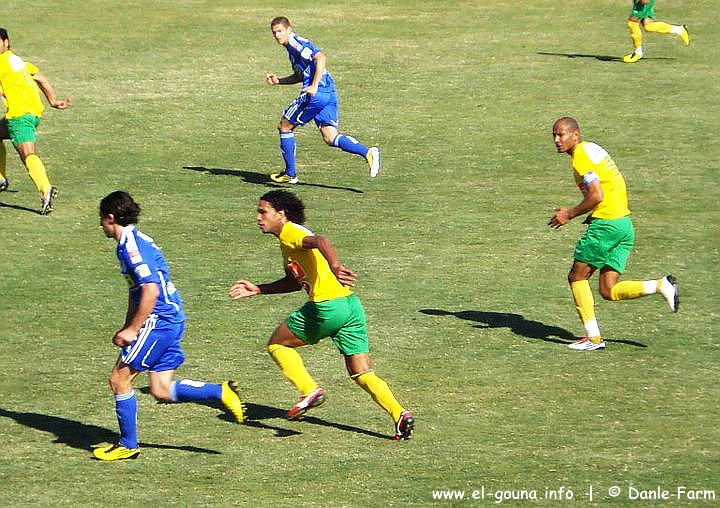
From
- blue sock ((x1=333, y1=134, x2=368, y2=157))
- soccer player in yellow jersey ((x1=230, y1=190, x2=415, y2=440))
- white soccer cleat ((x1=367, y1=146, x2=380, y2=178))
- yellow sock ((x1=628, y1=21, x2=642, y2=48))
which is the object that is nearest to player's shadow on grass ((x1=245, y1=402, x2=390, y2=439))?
soccer player in yellow jersey ((x1=230, y1=190, x2=415, y2=440))

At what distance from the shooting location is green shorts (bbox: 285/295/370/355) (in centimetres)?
1054

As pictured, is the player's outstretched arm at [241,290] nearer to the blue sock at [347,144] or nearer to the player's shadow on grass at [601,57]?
the blue sock at [347,144]

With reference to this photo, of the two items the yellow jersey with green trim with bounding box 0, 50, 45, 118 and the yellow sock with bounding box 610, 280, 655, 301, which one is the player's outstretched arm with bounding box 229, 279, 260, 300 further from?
the yellow jersey with green trim with bounding box 0, 50, 45, 118

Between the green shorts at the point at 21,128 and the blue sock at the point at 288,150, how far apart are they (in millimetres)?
3444

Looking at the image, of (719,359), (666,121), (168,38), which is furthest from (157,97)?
(719,359)

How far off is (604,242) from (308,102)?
6694mm

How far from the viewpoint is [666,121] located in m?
22.0

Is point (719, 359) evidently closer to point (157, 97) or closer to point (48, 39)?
point (157, 97)

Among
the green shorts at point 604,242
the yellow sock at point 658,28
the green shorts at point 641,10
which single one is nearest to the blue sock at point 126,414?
the green shorts at point 604,242

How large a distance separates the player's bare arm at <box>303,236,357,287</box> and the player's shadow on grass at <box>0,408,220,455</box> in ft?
5.85

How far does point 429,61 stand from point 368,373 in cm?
1628

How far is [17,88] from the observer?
16.8 meters

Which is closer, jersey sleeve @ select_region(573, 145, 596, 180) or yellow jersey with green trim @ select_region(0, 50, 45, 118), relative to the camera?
jersey sleeve @ select_region(573, 145, 596, 180)

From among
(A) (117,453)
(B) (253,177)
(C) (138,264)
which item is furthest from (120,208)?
(B) (253,177)
